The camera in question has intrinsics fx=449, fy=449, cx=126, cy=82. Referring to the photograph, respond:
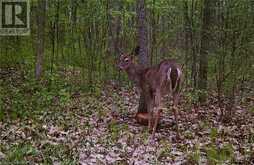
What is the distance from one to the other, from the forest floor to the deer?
0.48 m

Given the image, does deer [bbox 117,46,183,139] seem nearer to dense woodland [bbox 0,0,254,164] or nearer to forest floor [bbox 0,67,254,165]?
dense woodland [bbox 0,0,254,164]

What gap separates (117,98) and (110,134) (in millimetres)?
5525

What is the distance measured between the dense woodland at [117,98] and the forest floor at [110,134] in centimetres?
2

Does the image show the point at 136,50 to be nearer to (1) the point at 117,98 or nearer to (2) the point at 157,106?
(2) the point at 157,106

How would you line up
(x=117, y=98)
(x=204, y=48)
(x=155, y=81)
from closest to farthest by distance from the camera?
(x=155, y=81), (x=204, y=48), (x=117, y=98)

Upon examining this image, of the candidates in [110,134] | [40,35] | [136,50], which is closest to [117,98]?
[40,35]

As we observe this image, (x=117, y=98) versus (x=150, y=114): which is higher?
(x=150, y=114)

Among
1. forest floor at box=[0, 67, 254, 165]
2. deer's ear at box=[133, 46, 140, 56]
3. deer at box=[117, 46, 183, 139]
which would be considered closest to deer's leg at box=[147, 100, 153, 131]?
deer at box=[117, 46, 183, 139]

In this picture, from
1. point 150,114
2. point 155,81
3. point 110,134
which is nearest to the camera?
point 110,134

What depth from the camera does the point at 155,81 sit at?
10.7m

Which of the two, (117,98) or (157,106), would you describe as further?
(117,98)

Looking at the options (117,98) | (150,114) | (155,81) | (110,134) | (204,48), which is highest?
(204,48)

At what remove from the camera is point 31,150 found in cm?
757

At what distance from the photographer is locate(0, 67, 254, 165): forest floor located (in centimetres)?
782
